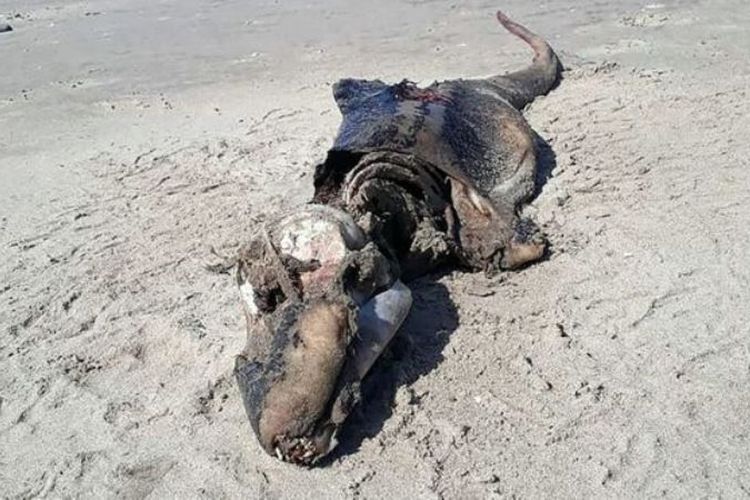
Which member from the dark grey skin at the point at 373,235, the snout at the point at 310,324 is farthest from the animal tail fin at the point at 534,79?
the snout at the point at 310,324

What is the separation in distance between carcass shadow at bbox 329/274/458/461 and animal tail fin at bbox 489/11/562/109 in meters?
2.45

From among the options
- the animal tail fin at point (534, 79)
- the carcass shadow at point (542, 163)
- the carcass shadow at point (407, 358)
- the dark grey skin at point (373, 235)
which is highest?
the dark grey skin at point (373, 235)

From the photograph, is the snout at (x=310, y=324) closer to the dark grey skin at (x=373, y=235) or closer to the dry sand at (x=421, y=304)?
the dark grey skin at (x=373, y=235)

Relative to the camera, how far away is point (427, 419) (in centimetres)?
280

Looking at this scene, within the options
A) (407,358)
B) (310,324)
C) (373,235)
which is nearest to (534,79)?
(373,235)

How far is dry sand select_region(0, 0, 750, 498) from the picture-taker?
2.64 m

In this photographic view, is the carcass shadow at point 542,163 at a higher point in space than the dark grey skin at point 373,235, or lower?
lower

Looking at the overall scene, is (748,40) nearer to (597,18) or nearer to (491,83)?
(597,18)

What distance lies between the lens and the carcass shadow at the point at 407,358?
2.76m

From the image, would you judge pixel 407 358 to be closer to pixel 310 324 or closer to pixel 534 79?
pixel 310 324

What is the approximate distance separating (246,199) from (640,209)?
2274 mm

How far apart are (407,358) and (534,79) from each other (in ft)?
11.4

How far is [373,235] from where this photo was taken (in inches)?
128

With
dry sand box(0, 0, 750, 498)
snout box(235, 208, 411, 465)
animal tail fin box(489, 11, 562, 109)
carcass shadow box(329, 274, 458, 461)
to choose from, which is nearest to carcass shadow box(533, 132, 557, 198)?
dry sand box(0, 0, 750, 498)
